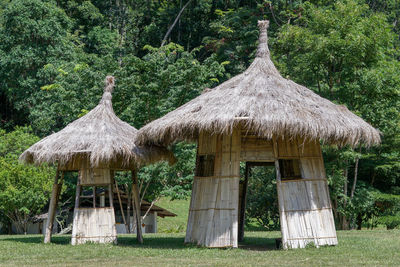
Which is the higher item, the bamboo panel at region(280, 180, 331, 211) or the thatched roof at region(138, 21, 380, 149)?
the thatched roof at region(138, 21, 380, 149)

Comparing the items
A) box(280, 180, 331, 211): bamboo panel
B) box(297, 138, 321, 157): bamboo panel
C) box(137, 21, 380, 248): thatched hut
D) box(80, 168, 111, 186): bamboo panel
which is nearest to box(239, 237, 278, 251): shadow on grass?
box(137, 21, 380, 248): thatched hut

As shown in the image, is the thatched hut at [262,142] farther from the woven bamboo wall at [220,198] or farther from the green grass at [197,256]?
the green grass at [197,256]

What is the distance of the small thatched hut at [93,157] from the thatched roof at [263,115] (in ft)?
2.15

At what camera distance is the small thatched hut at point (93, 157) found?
1286cm

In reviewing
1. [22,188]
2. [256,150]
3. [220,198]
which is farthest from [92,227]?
[22,188]

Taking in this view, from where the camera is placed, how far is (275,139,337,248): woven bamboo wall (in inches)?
452

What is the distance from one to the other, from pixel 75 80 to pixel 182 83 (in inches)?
203

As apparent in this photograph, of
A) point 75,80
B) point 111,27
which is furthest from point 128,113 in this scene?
point 111,27

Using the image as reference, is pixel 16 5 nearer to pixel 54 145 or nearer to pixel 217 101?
pixel 54 145

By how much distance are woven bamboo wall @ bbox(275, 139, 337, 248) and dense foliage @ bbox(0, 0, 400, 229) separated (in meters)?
7.83

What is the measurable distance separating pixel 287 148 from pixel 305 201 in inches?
46.1

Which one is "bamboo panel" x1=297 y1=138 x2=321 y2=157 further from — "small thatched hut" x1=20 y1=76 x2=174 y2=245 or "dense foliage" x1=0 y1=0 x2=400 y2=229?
"dense foliage" x1=0 y1=0 x2=400 y2=229

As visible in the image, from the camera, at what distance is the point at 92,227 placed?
521 inches

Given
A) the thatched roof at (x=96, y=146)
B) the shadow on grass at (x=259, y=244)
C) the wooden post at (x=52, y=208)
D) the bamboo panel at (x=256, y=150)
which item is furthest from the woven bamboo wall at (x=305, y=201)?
the wooden post at (x=52, y=208)
